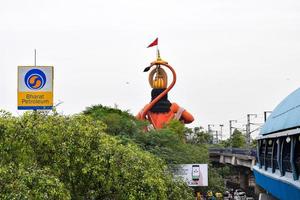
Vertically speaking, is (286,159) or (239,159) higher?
(286,159)

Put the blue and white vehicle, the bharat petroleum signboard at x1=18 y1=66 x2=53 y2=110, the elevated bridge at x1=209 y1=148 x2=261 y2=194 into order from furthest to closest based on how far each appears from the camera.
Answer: the elevated bridge at x1=209 y1=148 x2=261 y2=194
the bharat petroleum signboard at x1=18 y1=66 x2=53 y2=110
the blue and white vehicle

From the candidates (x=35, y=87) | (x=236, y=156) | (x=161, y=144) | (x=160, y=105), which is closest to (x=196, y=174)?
(x=161, y=144)

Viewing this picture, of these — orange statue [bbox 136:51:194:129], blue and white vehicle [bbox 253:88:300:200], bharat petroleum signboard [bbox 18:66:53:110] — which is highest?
orange statue [bbox 136:51:194:129]

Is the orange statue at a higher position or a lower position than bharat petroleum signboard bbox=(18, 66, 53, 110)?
higher

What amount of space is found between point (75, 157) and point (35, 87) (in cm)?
838

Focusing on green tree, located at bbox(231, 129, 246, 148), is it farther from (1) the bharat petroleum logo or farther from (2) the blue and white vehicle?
(2) the blue and white vehicle

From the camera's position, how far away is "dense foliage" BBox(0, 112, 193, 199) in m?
15.0

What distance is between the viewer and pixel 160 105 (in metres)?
81.4

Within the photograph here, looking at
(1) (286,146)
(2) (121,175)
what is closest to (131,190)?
(2) (121,175)

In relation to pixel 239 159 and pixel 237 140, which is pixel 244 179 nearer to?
pixel 239 159


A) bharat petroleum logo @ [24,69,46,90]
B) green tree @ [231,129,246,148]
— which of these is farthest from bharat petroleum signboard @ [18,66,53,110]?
green tree @ [231,129,246,148]

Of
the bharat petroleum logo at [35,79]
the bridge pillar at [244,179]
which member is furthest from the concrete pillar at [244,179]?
the bharat petroleum logo at [35,79]

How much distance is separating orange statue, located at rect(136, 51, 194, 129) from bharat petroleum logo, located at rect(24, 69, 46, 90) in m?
57.1

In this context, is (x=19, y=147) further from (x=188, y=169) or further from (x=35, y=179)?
(x=188, y=169)
